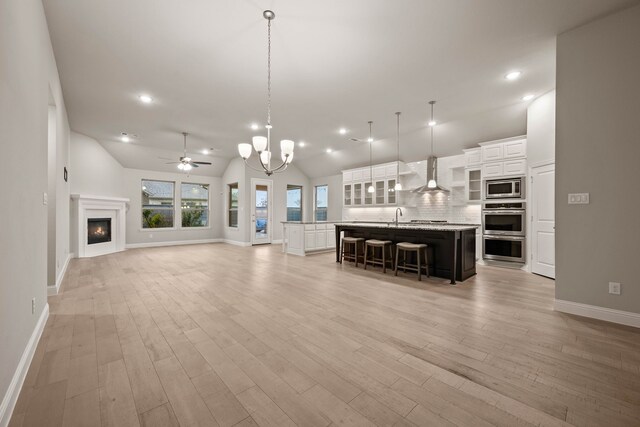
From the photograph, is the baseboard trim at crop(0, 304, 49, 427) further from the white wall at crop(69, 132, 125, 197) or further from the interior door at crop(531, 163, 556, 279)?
the interior door at crop(531, 163, 556, 279)

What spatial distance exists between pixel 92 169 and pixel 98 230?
5.50ft

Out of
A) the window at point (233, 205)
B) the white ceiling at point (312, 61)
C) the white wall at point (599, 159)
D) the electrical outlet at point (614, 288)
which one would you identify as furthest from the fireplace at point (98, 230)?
the electrical outlet at point (614, 288)

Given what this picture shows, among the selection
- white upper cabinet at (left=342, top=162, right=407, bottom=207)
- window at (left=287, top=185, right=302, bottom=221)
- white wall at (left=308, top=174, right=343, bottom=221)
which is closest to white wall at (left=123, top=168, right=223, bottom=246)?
window at (left=287, top=185, right=302, bottom=221)

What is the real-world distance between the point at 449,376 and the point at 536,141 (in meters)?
4.89

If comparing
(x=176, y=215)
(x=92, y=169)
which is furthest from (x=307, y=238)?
(x=92, y=169)

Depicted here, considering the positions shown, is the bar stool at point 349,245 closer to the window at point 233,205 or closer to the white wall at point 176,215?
the window at point 233,205

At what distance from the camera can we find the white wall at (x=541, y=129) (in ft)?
14.6

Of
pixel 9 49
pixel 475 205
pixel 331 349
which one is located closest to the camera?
pixel 9 49

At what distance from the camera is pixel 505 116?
5395mm

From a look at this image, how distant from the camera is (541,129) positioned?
4.73 m

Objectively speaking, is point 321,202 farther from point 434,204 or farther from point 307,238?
point 434,204

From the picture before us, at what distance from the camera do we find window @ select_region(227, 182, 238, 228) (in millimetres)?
10008

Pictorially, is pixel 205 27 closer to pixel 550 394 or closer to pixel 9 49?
pixel 9 49

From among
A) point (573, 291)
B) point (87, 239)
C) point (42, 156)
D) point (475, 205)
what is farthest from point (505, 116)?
point (87, 239)
